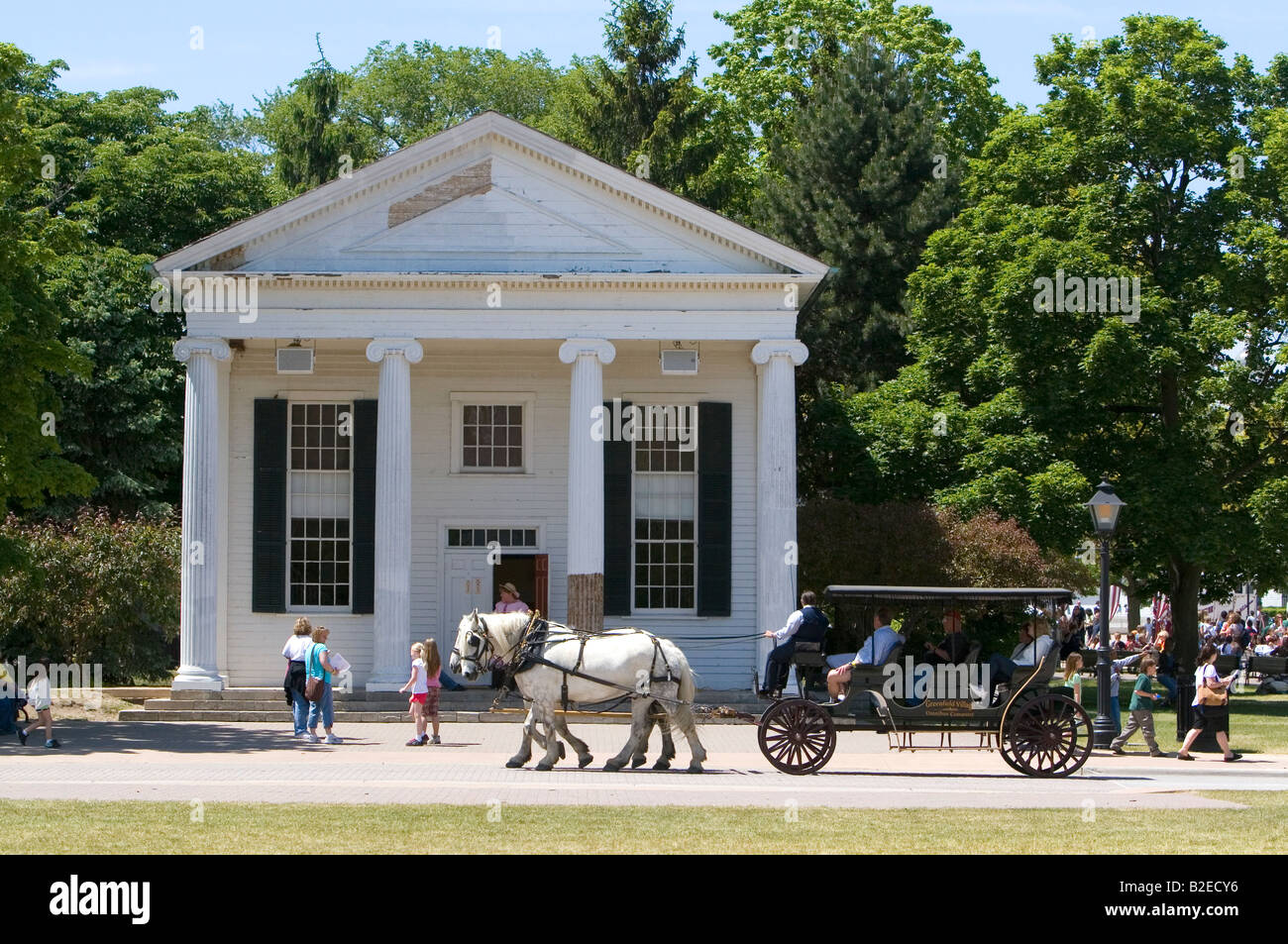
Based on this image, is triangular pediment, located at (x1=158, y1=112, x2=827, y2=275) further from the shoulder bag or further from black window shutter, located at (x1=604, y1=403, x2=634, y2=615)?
the shoulder bag

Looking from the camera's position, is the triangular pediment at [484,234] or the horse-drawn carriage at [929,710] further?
the triangular pediment at [484,234]

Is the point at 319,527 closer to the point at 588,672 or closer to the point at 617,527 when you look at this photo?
the point at 617,527

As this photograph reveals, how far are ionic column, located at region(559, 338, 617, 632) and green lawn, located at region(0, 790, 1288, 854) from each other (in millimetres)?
12654

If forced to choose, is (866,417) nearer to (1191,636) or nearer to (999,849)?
(1191,636)

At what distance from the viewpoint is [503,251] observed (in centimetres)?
2845

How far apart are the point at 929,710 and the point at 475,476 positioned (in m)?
13.5

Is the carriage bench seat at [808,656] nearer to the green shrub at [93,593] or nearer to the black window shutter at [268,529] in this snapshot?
the black window shutter at [268,529]

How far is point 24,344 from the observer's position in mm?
22422

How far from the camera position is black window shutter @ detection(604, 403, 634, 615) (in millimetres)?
29391

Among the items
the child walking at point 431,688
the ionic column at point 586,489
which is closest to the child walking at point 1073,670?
the ionic column at point 586,489

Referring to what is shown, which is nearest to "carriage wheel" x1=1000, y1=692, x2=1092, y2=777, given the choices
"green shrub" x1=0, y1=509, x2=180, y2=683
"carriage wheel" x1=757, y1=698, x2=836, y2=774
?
"carriage wheel" x1=757, y1=698, x2=836, y2=774

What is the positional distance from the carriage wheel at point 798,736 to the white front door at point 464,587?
39.8 feet

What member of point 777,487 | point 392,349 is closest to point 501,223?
point 392,349

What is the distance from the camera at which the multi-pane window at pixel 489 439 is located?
30.4m
